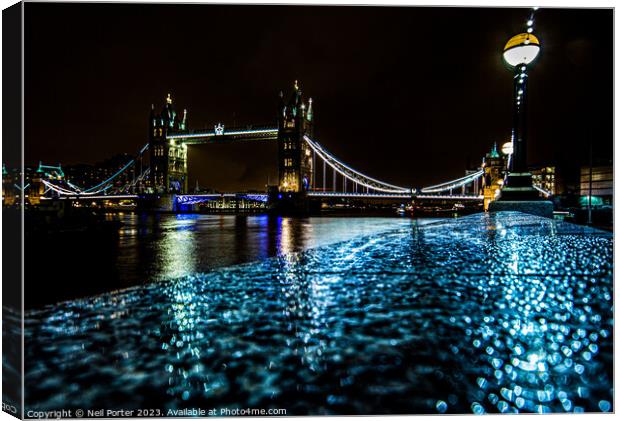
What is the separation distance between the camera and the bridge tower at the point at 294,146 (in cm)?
4934

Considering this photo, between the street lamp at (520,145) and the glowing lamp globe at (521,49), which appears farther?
the street lamp at (520,145)

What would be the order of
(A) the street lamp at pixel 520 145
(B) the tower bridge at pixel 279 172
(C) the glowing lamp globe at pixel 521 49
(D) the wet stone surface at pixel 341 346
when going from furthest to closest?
(B) the tower bridge at pixel 279 172
(A) the street lamp at pixel 520 145
(C) the glowing lamp globe at pixel 521 49
(D) the wet stone surface at pixel 341 346

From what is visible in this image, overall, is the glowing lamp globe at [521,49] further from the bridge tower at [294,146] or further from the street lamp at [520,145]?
the bridge tower at [294,146]

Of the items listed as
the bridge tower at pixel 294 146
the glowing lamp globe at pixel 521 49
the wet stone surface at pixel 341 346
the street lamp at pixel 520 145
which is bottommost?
the wet stone surface at pixel 341 346

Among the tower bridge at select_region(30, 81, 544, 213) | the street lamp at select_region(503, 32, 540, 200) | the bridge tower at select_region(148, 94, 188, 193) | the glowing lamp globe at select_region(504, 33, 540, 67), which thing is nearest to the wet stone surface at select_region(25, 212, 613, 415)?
the glowing lamp globe at select_region(504, 33, 540, 67)

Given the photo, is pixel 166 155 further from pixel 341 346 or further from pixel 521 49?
pixel 341 346

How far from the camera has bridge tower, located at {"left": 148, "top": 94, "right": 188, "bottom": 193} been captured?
59.6 metres

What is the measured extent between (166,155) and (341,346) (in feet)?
210

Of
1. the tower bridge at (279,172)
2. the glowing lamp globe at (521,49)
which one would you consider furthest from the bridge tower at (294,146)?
the glowing lamp globe at (521,49)

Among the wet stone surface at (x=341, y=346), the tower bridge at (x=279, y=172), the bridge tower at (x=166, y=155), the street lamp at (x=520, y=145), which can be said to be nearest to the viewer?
the wet stone surface at (x=341, y=346)

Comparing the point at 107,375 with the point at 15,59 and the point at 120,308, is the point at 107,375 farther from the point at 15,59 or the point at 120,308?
the point at 15,59

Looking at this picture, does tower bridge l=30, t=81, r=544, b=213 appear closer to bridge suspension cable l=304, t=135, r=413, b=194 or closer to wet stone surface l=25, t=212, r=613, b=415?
bridge suspension cable l=304, t=135, r=413, b=194

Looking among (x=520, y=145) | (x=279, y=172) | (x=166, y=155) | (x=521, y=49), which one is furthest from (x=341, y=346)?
(x=166, y=155)

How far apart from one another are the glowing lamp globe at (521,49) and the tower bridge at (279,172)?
101ft
